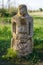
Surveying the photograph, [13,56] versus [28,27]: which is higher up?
[28,27]

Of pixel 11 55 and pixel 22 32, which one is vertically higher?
pixel 22 32

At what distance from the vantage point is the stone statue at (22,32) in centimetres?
820

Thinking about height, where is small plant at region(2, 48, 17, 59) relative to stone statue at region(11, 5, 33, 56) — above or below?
below

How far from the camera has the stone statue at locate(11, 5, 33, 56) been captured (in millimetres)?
8195

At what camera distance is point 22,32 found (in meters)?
8.23

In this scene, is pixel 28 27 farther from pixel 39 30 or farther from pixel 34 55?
pixel 39 30

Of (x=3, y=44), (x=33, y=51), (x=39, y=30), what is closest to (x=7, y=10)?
(x=39, y=30)

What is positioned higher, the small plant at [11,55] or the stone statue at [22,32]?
the stone statue at [22,32]

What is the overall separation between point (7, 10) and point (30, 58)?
48.8 ft

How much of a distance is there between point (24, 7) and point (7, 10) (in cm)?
1470

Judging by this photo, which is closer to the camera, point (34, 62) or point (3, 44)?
point (34, 62)

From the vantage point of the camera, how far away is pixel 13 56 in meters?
8.19

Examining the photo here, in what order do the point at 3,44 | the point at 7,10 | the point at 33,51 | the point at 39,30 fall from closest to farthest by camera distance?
the point at 33,51
the point at 3,44
the point at 39,30
the point at 7,10

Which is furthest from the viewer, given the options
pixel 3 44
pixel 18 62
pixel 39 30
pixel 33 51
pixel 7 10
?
pixel 7 10
